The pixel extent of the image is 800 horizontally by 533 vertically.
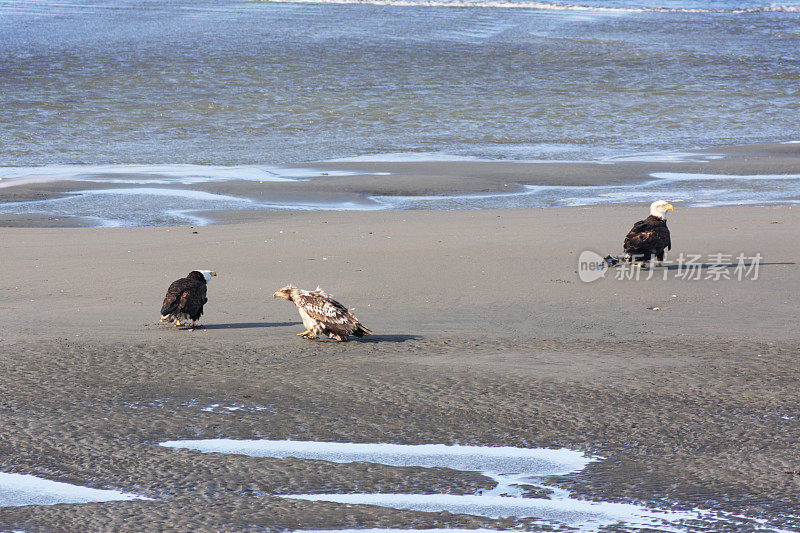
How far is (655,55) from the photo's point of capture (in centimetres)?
3466

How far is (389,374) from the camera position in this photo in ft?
19.4

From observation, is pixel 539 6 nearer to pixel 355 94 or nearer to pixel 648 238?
pixel 355 94

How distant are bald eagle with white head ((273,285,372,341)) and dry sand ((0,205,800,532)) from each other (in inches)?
3.8

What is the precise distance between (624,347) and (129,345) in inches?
124

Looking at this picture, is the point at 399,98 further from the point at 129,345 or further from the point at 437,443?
the point at 437,443

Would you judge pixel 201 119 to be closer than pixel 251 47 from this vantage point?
Yes

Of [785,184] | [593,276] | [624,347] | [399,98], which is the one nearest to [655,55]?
[399,98]

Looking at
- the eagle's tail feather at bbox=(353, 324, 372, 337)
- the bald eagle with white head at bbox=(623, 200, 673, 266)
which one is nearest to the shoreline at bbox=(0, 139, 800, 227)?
the bald eagle with white head at bbox=(623, 200, 673, 266)

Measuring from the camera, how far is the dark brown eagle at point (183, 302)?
682cm

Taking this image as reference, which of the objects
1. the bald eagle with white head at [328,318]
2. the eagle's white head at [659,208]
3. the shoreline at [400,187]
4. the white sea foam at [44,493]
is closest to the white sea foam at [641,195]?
the shoreline at [400,187]

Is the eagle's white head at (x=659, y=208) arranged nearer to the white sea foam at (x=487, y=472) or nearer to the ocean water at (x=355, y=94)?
the ocean water at (x=355, y=94)

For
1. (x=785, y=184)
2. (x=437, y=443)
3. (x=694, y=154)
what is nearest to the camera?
(x=437, y=443)

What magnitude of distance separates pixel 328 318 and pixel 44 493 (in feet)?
8.48

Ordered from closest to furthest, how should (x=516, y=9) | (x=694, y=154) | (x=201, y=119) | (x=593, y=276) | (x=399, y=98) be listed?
(x=593, y=276)
(x=694, y=154)
(x=201, y=119)
(x=399, y=98)
(x=516, y=9)
